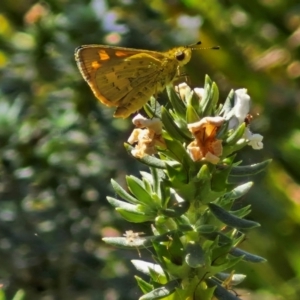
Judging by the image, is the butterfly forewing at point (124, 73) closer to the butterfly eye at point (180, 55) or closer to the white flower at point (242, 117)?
the butterfly eye at point (180, 55)

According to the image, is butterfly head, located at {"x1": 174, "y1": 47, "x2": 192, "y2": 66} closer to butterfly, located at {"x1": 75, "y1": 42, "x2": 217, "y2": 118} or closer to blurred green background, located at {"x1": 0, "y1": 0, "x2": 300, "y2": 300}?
butterfly, located at {"x1": 75, "y1": 42, "x2": 217, "y2": 118}

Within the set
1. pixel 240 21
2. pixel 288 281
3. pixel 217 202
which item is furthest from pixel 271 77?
pixel 217 202

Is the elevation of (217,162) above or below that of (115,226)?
above

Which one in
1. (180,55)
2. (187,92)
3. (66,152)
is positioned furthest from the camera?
(66,152)

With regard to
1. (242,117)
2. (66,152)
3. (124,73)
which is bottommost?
(66,152)

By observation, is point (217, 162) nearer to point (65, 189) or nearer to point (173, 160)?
point (173, 160)

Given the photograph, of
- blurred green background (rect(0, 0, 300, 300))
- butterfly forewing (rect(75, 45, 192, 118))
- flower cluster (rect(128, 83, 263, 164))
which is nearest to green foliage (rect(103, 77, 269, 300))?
flower cluster (rect(128, 83, 263, 164))

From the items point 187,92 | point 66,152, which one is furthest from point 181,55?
point 66,152

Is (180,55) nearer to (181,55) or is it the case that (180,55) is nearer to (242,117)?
(181,55)
